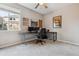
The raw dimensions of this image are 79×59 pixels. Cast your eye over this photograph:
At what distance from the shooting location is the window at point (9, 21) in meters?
4.23

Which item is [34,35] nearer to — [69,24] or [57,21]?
[57,21]

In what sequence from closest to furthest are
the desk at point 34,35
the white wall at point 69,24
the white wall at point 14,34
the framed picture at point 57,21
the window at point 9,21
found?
the white wall at point 14,34, the window at point 9,21, the white wall at point 69,24, the desk at point 34,35, the framed picture at point 57,21

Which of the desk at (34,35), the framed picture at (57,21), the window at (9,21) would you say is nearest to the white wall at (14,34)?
the window at (9,21)

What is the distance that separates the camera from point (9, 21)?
15.1 feet

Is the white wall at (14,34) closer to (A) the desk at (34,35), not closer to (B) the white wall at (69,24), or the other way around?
(A) the desk at (34,35)

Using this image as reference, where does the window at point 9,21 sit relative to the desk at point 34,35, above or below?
above

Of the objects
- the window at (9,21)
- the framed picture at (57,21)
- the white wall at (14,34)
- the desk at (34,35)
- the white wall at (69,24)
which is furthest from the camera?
the framed picture at (57,21)

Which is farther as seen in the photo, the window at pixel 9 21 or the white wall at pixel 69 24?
the white wall at pixel 69 24

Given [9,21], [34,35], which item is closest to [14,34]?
[9,21]

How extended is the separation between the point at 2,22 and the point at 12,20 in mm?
637

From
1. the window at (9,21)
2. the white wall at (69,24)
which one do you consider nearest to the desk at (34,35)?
the white wall at (69,24)

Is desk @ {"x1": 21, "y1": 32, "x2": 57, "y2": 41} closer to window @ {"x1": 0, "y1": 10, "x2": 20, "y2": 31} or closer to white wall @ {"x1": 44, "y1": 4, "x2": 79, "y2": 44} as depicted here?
white wall @ {"x1": 44, "y1": 4, "x2": 79, "y2": 44}

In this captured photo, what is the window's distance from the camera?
423cm

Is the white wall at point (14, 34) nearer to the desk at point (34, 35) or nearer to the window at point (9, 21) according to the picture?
the window at point (9, 21)
